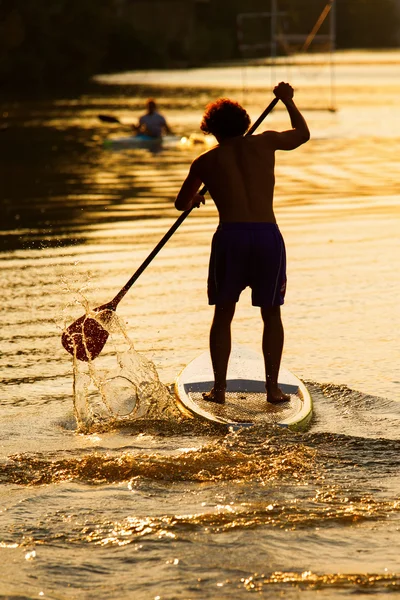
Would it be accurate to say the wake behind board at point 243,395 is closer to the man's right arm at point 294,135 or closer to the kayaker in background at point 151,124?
the man's right arm at point 294,135

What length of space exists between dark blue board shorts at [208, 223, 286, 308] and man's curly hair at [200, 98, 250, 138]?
52cm

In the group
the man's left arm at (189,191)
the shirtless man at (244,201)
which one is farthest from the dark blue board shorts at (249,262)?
the man's left arm at (189,191)

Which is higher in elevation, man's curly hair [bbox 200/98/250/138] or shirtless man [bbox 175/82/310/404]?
man's curly hair [bbox 200/98/250/138]

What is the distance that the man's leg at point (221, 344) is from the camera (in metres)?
7.23

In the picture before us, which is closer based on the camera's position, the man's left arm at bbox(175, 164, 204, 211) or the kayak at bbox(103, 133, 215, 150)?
the man's left arm at bbox(175, 164, 204, 211)

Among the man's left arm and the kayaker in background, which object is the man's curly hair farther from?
the kayaker in background

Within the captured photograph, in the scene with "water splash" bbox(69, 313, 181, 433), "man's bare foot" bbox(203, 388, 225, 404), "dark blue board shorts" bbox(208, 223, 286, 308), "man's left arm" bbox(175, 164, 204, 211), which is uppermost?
"man's left arm" bbox(175, 164, 204, 211)

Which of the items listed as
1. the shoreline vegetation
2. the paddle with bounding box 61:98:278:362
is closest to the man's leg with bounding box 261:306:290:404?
the paddle with bounding box 61:98:278:362

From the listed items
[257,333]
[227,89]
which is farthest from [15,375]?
[227,89]

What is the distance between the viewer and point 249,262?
23.2ft

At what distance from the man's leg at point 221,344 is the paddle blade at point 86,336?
93 cm

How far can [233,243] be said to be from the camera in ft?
23.0

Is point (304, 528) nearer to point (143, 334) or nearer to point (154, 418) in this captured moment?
point (154, 418)

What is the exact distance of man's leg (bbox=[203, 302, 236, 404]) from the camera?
723cm
